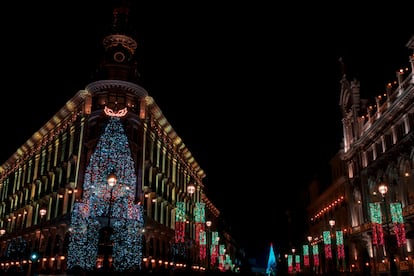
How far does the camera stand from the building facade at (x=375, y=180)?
3909 centimetres

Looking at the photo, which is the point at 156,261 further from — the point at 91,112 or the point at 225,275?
the point at 225,275

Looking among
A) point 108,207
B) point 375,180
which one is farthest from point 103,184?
point 375,180

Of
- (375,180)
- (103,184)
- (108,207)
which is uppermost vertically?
(375,180)

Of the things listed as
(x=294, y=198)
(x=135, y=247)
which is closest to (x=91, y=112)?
(x=135, y=247)

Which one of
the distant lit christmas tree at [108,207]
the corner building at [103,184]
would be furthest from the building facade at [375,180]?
the distant lit christmas tree at [108,207]

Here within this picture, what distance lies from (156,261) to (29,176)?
965 inches

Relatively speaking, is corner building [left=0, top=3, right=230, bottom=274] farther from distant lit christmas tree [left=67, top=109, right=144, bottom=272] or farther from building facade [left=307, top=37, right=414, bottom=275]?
building facade [left=307, top=37, right=414, bottom=275]

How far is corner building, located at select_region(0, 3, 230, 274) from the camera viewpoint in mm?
42781

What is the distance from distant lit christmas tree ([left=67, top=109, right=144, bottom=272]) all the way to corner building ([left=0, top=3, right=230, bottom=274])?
10cm

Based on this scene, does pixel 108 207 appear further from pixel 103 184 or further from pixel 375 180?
pixel 375 180

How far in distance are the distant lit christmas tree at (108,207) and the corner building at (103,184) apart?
0.10 m

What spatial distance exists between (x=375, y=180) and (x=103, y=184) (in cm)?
3104

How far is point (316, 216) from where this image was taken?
8100 centimetres

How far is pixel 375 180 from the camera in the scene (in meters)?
48.8
